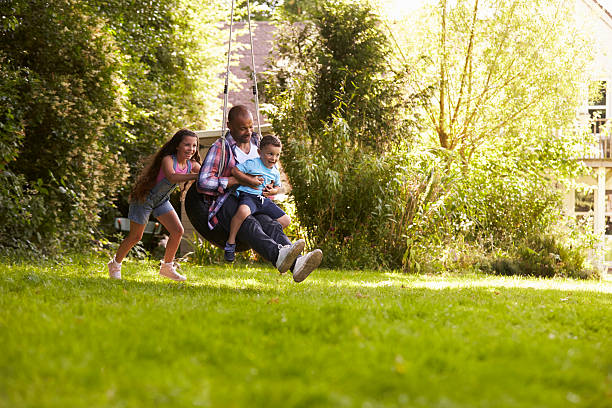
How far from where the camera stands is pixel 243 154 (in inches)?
236

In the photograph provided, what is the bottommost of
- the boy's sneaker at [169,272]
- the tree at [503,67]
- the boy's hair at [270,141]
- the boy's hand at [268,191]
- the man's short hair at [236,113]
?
the boy's sneaker at [169,272]

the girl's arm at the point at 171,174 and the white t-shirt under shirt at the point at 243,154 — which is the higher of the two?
the white t-shirt under shirt at the point at 243,154

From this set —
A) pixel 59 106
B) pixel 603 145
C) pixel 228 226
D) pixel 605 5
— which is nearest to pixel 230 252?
pixel 228 226

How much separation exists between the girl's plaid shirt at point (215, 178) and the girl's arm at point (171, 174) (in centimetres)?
22

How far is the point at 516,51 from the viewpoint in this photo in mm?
15562

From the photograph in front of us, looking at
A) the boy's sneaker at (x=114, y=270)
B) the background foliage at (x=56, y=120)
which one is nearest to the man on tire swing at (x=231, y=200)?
the boy's sneaker at (x=114, y=270)

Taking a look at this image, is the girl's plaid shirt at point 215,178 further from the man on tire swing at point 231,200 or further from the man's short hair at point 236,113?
the man's short hair at point 236,113

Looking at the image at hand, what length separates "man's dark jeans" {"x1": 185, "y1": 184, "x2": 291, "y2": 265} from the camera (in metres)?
5.75

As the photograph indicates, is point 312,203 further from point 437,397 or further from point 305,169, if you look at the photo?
point 437,397

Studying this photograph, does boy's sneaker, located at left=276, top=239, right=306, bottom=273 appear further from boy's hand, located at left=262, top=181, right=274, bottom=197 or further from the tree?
the tree

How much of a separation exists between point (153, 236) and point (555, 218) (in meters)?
8.00

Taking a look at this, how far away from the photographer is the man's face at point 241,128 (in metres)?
6.03

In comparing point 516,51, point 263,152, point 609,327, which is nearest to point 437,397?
point 609,327

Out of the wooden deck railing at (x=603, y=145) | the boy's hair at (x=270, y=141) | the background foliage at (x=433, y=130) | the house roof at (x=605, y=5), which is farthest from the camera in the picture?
the house roof at (x=605, y=5)
